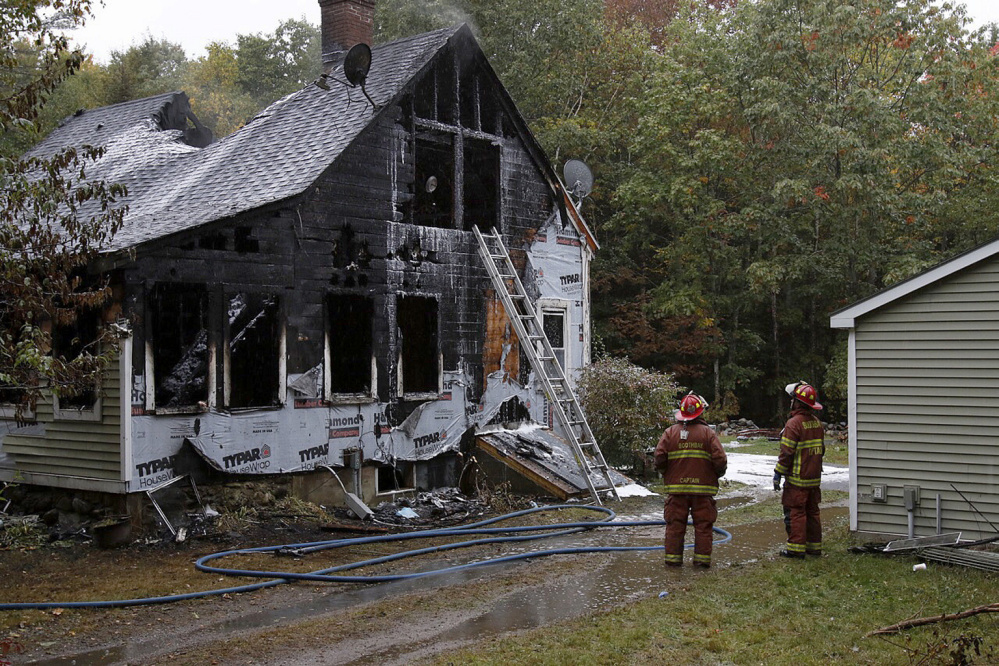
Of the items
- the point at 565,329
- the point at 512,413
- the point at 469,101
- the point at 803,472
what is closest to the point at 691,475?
the point at 803,472

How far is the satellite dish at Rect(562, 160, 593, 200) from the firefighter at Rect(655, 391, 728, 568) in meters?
9.92

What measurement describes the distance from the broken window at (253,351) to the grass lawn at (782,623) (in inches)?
243

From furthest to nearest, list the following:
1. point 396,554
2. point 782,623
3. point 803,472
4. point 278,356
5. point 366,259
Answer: point 366,259
point 278,356
point 396,554
point 803,472
point 782,623

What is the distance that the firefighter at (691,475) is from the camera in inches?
377

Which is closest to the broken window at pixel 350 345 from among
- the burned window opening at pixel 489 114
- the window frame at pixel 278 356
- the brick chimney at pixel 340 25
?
the window frame at pixel 278 356

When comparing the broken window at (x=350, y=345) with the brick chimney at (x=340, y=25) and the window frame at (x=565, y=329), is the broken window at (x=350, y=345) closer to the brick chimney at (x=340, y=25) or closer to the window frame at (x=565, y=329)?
the window frame at (x=565, y=329)

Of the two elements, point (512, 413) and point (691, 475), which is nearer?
point (691, 475)

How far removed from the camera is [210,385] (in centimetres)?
1248

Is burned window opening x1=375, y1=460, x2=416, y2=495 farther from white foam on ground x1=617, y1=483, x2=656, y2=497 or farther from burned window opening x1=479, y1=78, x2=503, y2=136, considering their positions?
burned window opening x1=479, y1=78, x2=503, y2=136

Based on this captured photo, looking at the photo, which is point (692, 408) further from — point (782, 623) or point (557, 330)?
point (557, 330)

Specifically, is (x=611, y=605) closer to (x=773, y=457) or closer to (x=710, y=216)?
(x=773, y=457)

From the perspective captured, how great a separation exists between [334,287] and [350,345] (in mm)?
905

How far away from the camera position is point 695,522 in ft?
31.9

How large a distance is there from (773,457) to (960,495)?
37.6ft
